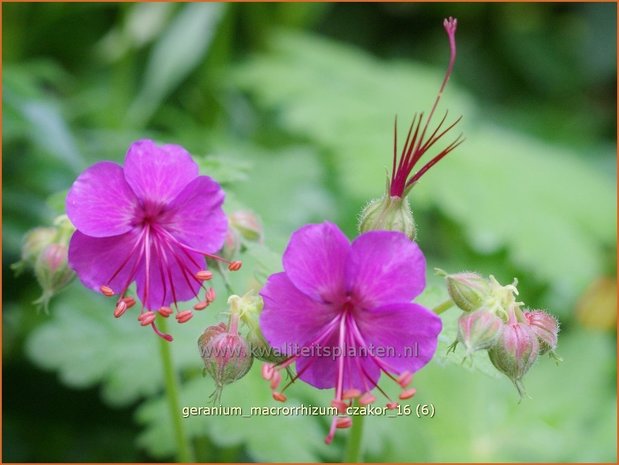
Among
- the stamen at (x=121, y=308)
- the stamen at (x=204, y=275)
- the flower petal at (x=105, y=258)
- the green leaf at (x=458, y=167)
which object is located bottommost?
the green leaf at (x=458, y=167)

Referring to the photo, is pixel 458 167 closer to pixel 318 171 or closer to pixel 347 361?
pixel 318 171

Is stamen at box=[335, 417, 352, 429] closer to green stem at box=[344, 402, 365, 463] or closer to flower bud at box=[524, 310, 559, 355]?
green stem at box=[344, 402, 365, 463]

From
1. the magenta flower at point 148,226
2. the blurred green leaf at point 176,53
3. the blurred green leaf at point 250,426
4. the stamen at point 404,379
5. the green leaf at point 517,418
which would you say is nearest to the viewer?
the stamen at point 404,379

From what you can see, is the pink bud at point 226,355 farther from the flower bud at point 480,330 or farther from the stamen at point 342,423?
the flower bud at point 480,330

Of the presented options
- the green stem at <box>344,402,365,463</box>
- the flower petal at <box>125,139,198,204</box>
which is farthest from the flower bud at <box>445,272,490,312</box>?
the flower petal at <box>125,139,198,204</box>

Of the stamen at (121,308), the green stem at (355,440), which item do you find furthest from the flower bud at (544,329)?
→ the stamen at (121,308)

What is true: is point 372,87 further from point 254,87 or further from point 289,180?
point 289,180

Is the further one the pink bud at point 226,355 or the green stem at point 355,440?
the green stem at point 355,440

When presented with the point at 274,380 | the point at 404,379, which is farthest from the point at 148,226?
the point at 404,379
